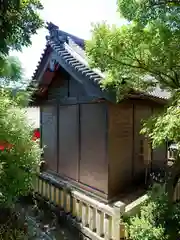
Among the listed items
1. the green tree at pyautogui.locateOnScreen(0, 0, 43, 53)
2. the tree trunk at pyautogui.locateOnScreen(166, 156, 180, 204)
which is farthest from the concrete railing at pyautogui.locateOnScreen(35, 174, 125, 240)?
the green tree at pyautogui.locateOnScreen(0, 0, 43, 53)

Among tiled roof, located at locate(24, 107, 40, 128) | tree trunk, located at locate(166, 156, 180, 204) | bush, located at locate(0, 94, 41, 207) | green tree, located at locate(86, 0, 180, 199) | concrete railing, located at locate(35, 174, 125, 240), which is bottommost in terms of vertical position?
concrete railing, located at locate(35, 174, 125, 240)

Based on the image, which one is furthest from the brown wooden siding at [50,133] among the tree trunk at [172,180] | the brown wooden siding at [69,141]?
the tree trunk at [172,180]

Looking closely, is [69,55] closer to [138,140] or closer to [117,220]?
[138,140]

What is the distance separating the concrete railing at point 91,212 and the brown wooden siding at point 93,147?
1.28 meters

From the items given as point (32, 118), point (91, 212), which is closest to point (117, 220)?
point (91, 212)

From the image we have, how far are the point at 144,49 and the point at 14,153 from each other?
314 centimetres

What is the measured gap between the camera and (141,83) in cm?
468

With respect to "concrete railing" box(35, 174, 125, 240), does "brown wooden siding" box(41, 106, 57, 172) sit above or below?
above

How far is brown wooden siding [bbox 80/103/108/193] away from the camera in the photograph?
6117 millimetres

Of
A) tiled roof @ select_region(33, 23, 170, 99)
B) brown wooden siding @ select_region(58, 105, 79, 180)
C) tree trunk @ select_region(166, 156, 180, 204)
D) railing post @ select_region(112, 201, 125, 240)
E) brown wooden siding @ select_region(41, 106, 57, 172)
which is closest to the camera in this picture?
railing post @ select_region(112, 201, 125, 240)

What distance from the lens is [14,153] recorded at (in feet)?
12.7

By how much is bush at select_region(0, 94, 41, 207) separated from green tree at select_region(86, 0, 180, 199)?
194cm

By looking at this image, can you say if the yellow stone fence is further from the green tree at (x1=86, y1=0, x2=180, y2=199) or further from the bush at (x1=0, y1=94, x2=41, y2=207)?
the bush at (x1=0, y1=94, x2=41, y2=207)

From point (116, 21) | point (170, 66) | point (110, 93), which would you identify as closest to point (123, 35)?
point (116, 21)
